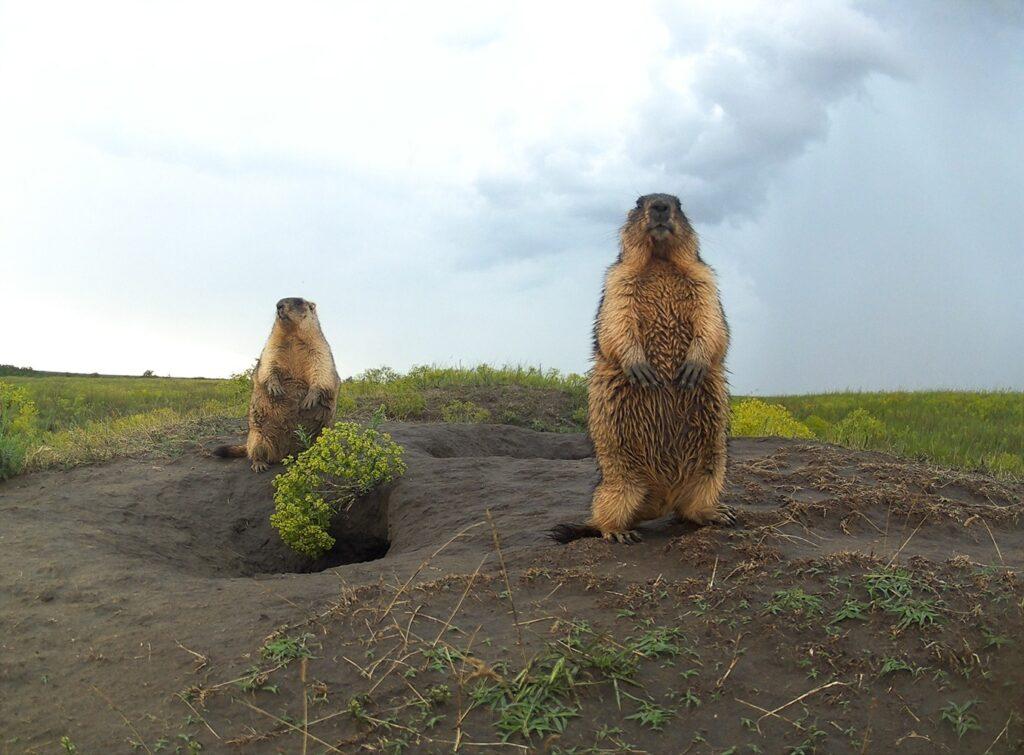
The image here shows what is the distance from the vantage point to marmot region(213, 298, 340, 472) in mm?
9234

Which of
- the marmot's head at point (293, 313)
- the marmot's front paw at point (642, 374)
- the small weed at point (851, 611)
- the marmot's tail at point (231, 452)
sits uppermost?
the marmot's head at point (293, 313)

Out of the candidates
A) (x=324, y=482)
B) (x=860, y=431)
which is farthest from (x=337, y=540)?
(x=860, y=431)

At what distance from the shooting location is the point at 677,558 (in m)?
4.98

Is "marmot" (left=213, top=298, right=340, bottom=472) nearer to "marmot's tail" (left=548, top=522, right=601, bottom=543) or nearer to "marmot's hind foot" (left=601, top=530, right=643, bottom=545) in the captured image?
"marmot's tail" (left=548, top=522, right=601, bottom=543)

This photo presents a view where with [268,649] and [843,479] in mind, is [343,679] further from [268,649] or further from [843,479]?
[843,479]

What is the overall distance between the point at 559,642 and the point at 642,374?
5.88 ft

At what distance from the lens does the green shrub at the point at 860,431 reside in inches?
447

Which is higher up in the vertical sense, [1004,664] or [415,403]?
[415,403]

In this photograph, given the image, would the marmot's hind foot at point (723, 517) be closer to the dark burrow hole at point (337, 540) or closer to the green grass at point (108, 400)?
the dark burrow hole at point (337, 540)

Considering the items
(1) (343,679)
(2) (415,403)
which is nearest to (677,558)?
(1) (343,679)

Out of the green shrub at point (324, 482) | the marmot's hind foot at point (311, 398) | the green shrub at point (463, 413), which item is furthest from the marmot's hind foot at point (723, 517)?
the green shrub at point (463, 413)

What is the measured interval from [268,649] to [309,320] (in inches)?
225

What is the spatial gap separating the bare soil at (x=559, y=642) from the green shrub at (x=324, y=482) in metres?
1.25

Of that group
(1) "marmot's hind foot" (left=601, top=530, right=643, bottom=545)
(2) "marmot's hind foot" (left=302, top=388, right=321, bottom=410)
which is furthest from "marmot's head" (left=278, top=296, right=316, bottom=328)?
(1) "marmot's hind foot" (left=601, top=530, right=643, bottom=545)
